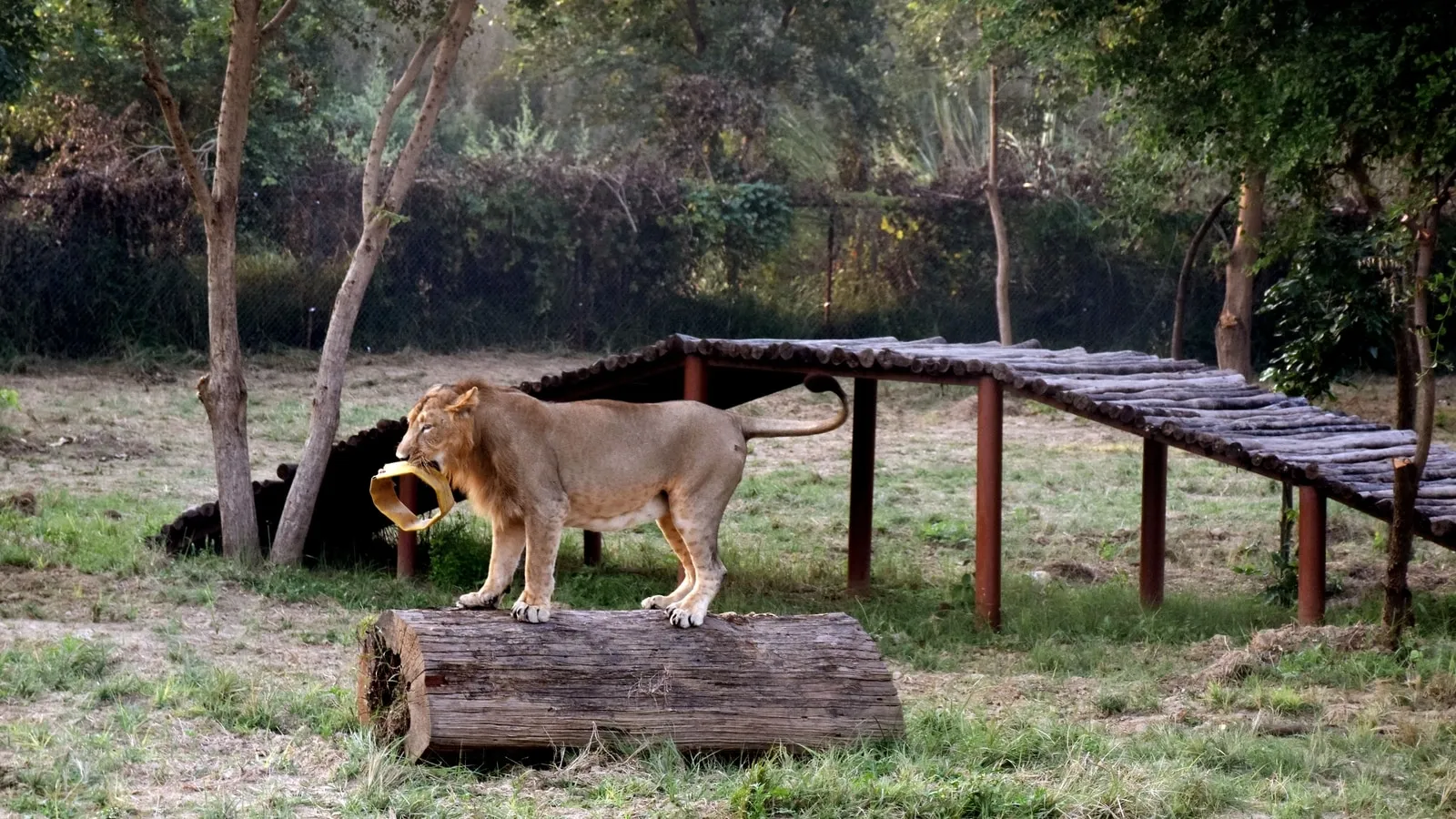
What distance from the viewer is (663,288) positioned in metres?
21.8

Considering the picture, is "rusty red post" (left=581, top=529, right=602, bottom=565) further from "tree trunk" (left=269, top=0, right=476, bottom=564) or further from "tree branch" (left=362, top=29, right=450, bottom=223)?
"tree branch" (left=362, top=29, right=450, bottom=223)

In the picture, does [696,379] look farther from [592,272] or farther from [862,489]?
[592,272]

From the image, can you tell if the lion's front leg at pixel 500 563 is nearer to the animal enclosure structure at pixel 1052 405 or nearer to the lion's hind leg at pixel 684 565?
the lion's hind leg at pixel 684 565

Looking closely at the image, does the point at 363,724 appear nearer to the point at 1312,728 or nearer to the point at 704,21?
the point at 1312,728

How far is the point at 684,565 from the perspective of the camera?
7742mm

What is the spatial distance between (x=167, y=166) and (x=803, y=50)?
42.8ft

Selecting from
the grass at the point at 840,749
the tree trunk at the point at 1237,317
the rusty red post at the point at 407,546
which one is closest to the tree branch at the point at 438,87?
the rusty red post at the point at 407,546

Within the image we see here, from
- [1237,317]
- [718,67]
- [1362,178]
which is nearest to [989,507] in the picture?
[1362,178]

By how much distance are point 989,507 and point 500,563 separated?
4115mm

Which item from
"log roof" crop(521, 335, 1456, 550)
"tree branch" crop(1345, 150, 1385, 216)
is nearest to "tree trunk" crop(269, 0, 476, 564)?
"log roof" crop(521, 335, 1456, 550)

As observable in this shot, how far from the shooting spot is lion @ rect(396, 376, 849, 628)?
6602 millimetres

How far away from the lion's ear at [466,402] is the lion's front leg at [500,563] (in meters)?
0.52

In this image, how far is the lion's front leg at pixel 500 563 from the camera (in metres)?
6.65

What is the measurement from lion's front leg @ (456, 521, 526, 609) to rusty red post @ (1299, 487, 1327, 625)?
503 cm
